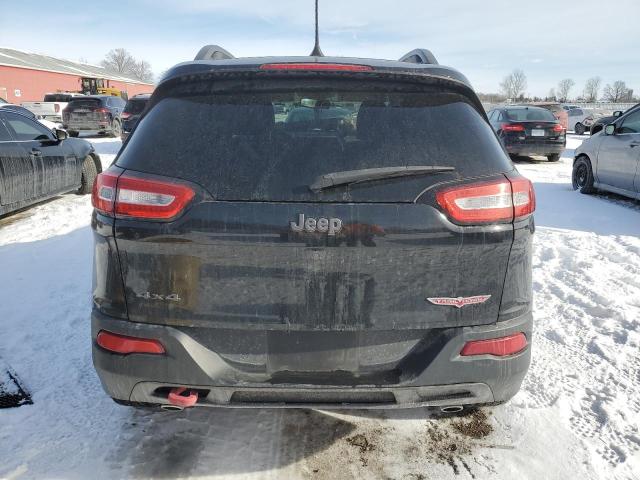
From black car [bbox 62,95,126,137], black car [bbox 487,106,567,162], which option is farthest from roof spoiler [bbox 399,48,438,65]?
black car [bbox 62,95,126,137]

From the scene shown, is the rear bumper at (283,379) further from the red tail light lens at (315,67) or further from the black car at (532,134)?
the black car at (532,134)

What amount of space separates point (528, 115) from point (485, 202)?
1346 cm

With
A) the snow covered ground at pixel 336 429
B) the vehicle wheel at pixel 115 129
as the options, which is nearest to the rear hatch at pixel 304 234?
the snow covered ground at pixel 336 429

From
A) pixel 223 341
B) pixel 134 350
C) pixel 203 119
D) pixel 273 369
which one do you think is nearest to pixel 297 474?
pixel 273 369

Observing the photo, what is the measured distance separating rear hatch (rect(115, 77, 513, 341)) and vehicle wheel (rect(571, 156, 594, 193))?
8.19 meters

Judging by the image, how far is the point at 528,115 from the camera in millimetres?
13766

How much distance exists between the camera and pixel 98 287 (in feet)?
6.73

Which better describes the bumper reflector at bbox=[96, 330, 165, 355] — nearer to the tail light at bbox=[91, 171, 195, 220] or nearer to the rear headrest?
the tail light at bbox=[91, 171, 195, 220]

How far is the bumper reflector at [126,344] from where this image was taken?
1.93 m

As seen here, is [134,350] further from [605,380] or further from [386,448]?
Answer: [605,380]

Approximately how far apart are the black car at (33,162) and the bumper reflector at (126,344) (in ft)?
17.6

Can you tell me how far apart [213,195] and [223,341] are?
59 centimetres

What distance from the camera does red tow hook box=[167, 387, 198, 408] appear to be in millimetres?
1968

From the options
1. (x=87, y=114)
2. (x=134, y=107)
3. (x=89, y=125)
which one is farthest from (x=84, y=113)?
(x=134, y=107)
